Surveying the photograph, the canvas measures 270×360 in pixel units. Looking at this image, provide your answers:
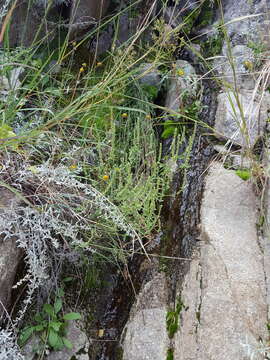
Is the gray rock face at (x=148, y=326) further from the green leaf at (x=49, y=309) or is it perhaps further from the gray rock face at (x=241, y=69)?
the gray rock face at (x=241, y=69)

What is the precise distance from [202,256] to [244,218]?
1.07 ft

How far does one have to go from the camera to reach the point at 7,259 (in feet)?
6.10

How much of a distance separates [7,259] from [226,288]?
1.05 meters

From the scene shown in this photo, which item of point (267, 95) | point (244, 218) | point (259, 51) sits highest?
point (259, 51)

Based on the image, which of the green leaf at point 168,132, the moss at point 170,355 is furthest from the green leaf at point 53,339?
the green leaf at point 168,132

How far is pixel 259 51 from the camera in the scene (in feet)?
Result: 9.21

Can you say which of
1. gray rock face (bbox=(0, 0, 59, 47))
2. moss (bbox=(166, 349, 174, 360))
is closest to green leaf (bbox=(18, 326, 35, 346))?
moss (bbox=(166, 349, 174, 360))

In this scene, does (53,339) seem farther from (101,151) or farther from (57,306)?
(101,151)

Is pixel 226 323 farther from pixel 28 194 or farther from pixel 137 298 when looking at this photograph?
pixel 28 194

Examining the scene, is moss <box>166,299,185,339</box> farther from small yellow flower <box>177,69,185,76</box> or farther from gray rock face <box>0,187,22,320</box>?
small yellow flower <box>177,69,185,76</box>

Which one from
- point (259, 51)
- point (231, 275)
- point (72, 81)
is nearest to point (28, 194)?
point (231, 275)

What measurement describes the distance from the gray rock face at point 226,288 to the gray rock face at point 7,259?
849 millimetres

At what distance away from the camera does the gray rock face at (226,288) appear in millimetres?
1700

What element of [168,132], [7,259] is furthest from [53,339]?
[168,132]
